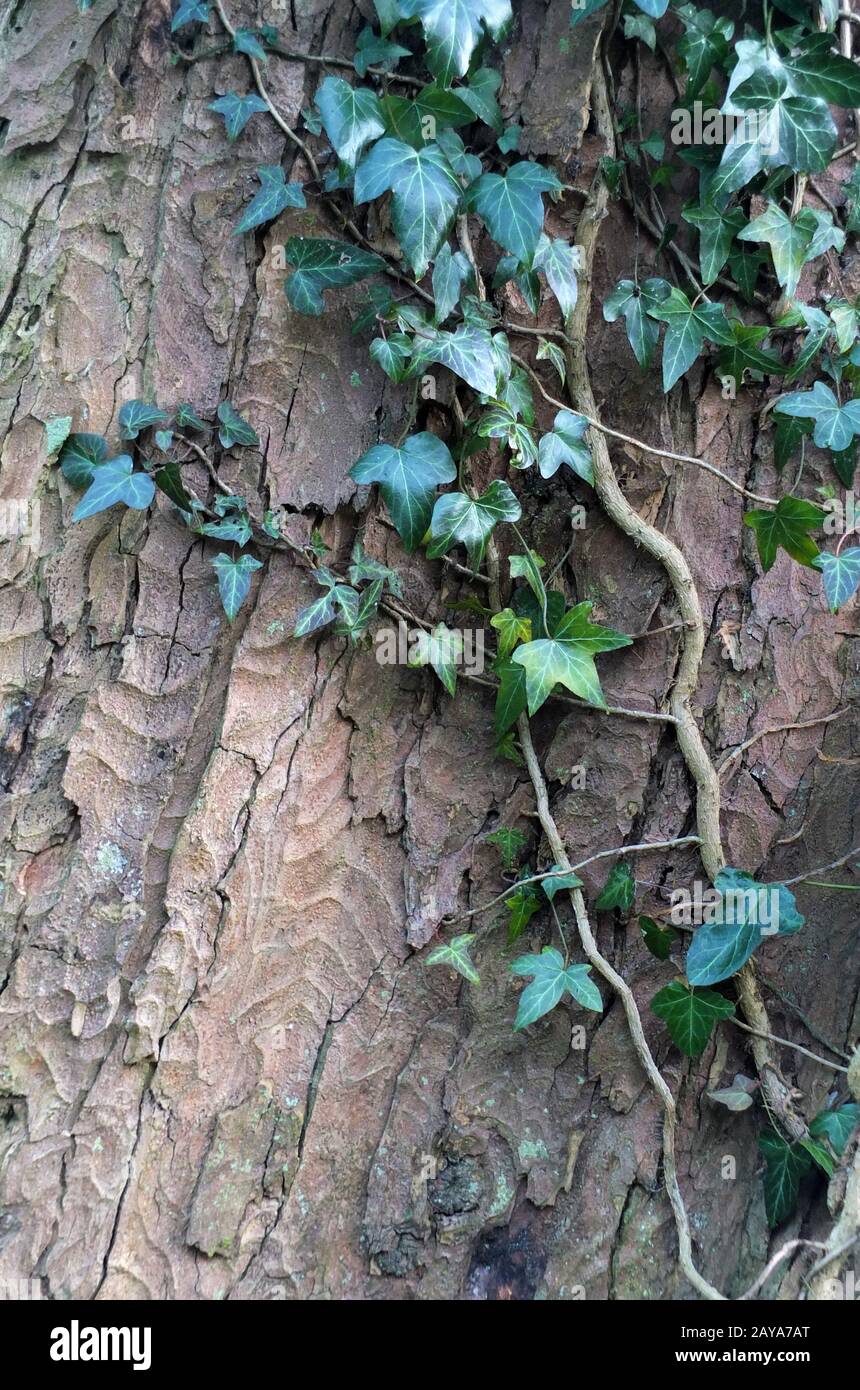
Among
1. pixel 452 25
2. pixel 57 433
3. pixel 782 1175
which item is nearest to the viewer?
pixel 452 25

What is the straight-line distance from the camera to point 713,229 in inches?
65.7

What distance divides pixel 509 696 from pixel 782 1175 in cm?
88

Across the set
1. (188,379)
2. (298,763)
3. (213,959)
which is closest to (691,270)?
(188,379)

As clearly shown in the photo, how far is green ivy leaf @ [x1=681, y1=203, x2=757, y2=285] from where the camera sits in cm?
167

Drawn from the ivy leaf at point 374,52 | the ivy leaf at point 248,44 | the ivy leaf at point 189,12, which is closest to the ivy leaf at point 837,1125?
the ivy leaf at point 374,52

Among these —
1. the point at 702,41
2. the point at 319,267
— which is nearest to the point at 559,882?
the point at 319,267

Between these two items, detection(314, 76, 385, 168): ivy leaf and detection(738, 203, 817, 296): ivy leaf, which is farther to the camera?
detection(738, 203, 817, 296): ivy leaf

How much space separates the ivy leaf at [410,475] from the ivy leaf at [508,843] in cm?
53

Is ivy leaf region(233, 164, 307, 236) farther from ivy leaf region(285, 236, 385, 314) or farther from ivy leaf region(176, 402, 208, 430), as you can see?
ivy leaf region(176, 402, 208, 430)

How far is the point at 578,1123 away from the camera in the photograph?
64.3 inches

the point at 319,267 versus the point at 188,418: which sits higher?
the point at 319,267

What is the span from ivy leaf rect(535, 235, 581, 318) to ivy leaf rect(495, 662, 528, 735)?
62 centimetres

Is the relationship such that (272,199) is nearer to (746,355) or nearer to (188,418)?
(188,418)

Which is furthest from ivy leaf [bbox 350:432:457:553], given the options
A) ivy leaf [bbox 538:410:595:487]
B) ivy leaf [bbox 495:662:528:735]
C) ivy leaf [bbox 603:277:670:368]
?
ivy leaf [bbox 603:277:670:368]
